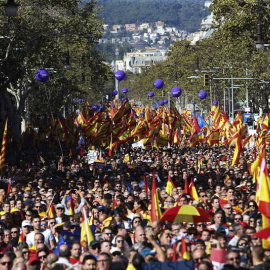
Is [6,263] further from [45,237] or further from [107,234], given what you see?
[45,237]

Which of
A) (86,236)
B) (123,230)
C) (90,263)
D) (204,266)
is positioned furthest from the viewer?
(123,230)

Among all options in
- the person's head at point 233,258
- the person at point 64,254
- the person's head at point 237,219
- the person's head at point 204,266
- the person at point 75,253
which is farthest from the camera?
the person's head at point 237,219

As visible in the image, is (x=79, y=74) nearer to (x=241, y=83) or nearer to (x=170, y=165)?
(x=241, y=83)

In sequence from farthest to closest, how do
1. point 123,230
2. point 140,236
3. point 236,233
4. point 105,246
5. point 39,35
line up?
1. point 39,35
2. point 123,230
3. point 236,233
4. point 140,236
5. point 105,246

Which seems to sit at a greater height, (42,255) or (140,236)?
(140,236)

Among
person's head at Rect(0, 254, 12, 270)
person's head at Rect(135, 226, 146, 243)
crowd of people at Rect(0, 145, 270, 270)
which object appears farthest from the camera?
person's head at Rect(135, 226, 146, 243)

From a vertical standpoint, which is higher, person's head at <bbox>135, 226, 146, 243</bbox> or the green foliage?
the green foliage

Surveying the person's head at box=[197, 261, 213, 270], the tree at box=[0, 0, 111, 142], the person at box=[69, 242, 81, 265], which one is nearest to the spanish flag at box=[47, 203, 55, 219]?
the person at box=[69, 242, 81, 265]

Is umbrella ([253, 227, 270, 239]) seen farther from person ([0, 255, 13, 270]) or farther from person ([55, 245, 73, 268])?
person ([0, 255, 13, 270])

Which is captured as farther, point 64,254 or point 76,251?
point 76,251

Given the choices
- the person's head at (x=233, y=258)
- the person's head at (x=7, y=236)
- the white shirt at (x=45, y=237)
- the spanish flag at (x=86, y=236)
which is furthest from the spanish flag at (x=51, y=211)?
the person's head at (x=233, y=258)

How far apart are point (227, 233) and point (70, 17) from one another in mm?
35849

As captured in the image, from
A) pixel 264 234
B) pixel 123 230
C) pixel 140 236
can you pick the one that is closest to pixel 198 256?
pixel 264 234

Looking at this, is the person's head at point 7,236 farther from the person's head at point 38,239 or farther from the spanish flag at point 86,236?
the spanish flag at point 86,236
